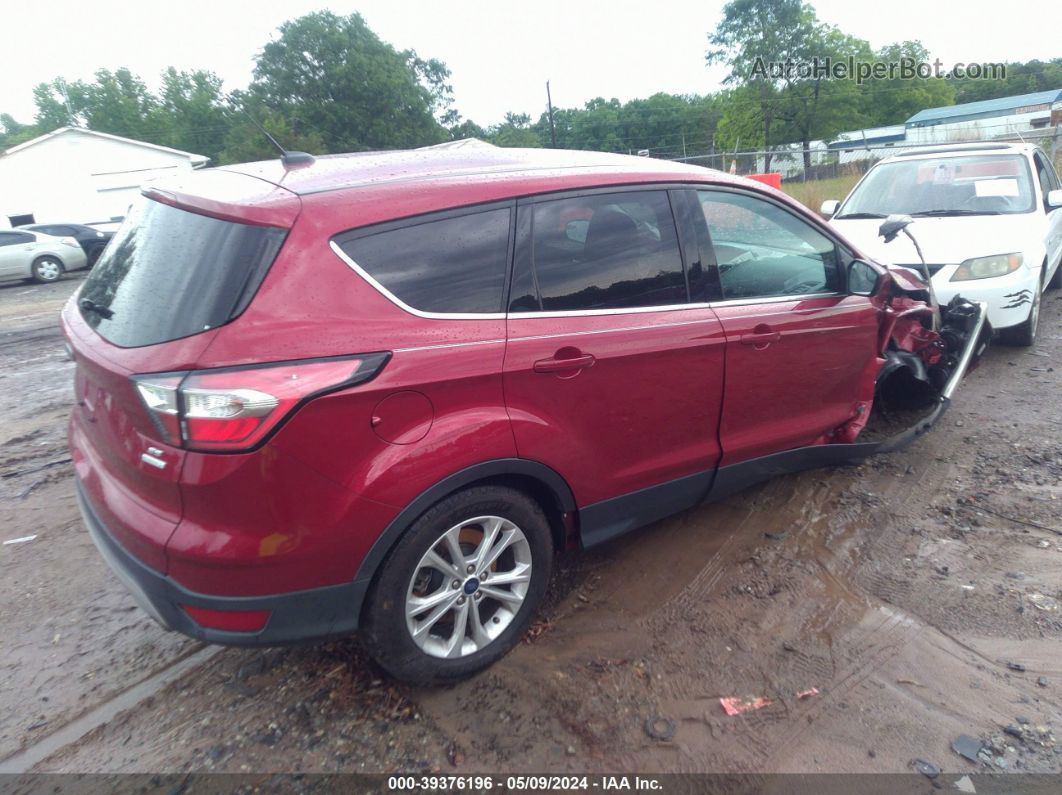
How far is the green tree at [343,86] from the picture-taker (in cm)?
5538

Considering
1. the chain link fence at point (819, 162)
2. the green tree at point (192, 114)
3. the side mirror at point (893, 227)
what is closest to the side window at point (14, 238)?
the chain link fence at point (819, 162)

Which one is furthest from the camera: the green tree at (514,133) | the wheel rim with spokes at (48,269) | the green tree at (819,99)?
the green tree at (514,133)

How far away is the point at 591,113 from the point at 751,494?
6249 cm

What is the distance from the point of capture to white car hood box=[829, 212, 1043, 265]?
19.9ft

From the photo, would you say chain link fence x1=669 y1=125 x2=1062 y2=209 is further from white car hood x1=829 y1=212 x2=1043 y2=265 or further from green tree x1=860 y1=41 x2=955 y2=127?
green tree x1=860 y1=41 x2=955 y2=127

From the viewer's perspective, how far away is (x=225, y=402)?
6.87ft

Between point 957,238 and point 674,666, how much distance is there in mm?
5179

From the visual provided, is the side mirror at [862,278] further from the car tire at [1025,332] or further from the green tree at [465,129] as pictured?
the green tree at [465,129]

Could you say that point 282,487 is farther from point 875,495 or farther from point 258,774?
point 875,495

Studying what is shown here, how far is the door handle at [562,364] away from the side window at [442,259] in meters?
0.25

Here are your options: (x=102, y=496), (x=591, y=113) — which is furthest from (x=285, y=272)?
(x=591, y=113)

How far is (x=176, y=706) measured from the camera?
106 inches

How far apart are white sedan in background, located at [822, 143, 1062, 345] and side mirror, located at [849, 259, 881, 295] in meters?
1.98

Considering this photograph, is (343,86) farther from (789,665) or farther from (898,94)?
(789,665)
